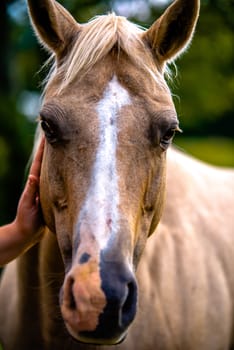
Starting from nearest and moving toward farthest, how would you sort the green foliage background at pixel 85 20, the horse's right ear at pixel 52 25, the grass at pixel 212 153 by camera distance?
1. the horse's right ear at pixel 52 25
2. the green foliage background at pixel 85 20
3. the grass at pixel 212 153

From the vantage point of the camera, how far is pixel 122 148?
3.28 metres

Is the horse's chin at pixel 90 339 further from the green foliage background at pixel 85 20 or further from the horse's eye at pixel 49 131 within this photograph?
the green foliage background at pixel 85 20

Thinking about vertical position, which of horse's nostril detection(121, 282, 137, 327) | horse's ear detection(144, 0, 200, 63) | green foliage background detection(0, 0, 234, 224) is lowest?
green foliage background detection(0, 0, 234, 224)

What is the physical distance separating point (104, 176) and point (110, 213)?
7.2 inches

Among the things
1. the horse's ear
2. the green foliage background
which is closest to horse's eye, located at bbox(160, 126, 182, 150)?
the horse's ear

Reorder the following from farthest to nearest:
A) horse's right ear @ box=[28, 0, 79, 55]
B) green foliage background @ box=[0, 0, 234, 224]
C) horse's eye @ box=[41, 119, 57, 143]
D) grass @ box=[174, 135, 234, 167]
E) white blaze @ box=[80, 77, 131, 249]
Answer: grass @ box=[174, 135, 234, 167] < green foliage background @ box=[0, 0, 234, 224] < horse's right ear @ box=[28, 0, 79, 55] < horse's eye @ box=[41, 119, 57, 143] < white blaze @ box=[80, 77, 131, 249]

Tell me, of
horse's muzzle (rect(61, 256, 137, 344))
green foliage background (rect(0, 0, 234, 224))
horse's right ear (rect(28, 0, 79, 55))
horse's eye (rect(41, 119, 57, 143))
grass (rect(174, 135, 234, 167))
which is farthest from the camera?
grass (rect(174, 135, 234, 167))

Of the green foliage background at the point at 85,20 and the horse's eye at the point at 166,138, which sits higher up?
the horse's eye at the point at 166,138

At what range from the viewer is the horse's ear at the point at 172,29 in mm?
3760

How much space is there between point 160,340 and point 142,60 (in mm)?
1562

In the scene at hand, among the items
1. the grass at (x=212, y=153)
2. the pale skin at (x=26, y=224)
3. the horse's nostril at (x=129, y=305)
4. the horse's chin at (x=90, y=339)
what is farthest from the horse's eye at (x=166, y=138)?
the grass at (x=212, y=153)

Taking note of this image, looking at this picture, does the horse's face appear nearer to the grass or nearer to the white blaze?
the white blaze

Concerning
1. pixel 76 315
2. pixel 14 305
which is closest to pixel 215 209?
pixel 14 305

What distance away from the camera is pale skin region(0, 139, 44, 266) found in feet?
12.4
